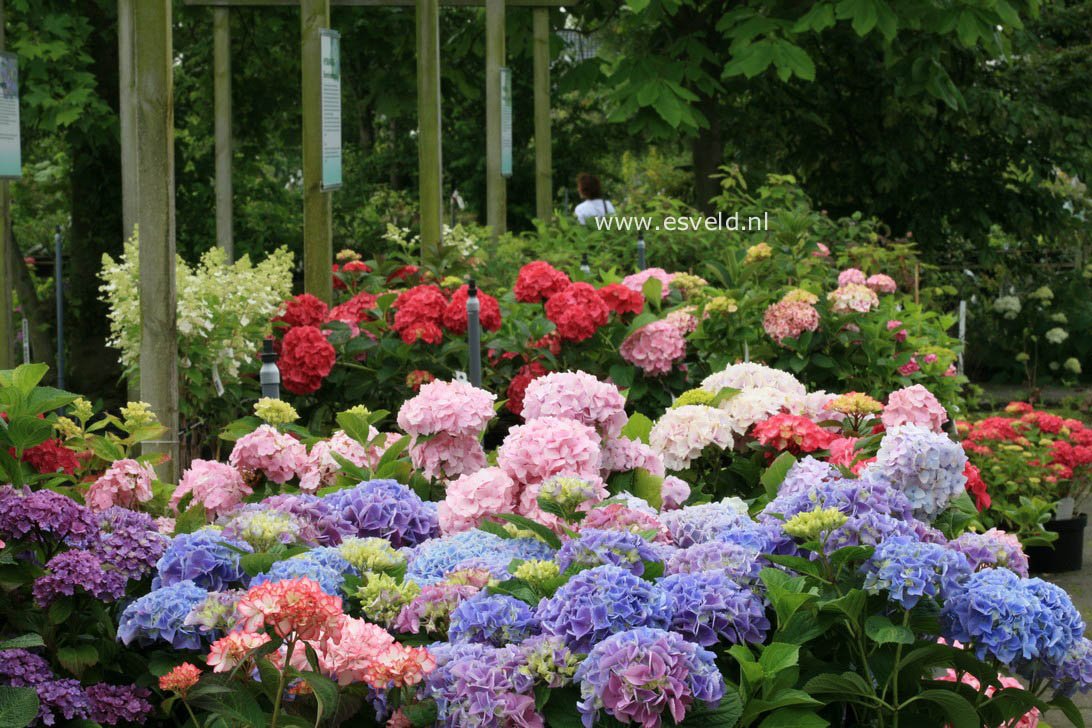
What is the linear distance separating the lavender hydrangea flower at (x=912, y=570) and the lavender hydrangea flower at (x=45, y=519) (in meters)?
1.28

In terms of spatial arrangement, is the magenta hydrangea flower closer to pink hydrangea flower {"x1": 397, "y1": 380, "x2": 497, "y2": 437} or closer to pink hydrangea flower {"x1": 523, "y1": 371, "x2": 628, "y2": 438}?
pink hydrangea flower {"x1": 397, "y1": 380, "x2": 497, "y2": 437}

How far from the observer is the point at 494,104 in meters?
10.5

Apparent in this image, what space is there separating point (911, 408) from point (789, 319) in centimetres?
174

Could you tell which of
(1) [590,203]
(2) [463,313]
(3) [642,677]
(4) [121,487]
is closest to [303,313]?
(2) [463,313]

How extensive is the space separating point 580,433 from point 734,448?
1.10 m

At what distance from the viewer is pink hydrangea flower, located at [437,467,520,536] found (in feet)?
9.61

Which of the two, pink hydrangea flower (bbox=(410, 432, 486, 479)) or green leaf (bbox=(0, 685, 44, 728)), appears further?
pink hydrangea flower (bbox=(410, 432, 486, 479))

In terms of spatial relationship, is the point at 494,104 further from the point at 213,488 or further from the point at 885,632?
the point at 885,632

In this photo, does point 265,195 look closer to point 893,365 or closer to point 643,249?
point 643,249

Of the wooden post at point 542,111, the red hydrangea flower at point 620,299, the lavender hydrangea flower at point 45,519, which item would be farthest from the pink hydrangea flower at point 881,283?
the wooden post at point 542,111

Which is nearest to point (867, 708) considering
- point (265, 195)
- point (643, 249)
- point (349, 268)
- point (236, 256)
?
point (349, 268)

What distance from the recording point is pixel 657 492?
11.1ft

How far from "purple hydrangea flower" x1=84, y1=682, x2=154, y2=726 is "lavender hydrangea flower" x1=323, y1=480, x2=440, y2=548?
639 millimetres

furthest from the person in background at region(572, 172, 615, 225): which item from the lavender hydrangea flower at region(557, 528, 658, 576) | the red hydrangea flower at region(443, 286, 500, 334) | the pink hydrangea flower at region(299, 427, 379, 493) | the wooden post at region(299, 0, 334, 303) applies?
the lavender hydrangea flower at region(557, 528, 658, 576)
